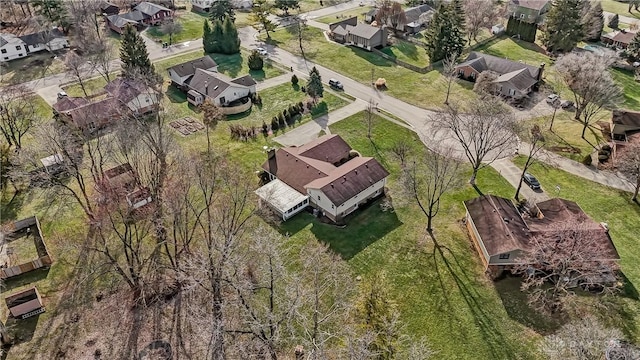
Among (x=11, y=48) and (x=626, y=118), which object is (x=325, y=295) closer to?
(x=626, y=118)

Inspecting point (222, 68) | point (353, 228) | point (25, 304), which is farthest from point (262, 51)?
point (25, 304)

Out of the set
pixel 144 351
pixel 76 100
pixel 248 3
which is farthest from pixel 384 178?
pixel 248 3

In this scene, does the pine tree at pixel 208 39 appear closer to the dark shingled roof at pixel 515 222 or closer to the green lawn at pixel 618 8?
the dark shingled roof at pixel 515 222

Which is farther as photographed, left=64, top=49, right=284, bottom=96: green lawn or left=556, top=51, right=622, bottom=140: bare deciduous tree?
left=64, top=49, right=284, bottom=96: green lawn

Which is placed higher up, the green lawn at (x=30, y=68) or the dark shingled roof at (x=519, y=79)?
the dark shingled roof at (x=519, y=79)

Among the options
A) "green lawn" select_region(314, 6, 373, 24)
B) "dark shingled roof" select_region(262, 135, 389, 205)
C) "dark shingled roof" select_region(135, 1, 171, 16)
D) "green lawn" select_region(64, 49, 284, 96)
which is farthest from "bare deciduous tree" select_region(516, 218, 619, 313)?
"dark shingled roof" select_region(135, 1, 171, 16)

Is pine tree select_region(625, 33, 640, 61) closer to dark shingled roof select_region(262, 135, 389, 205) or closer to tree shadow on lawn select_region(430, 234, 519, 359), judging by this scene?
dark shingled roof select_region(262, 135, 389, 205)

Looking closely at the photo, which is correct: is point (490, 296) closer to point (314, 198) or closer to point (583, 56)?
point (314, 198)

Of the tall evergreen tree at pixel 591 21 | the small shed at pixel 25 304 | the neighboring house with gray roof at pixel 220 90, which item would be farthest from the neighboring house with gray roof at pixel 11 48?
the tall evergreen tree at pixel 591 21
